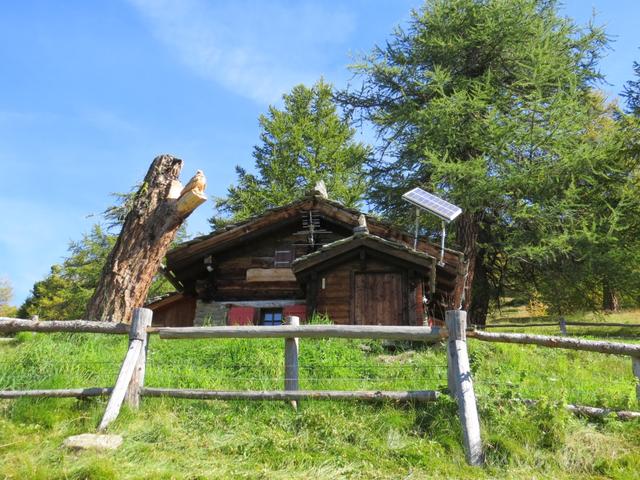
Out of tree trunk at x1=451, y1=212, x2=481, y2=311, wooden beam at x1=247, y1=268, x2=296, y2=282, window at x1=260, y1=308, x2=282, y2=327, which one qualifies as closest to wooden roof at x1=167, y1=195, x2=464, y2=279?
wooden beam at x1=247, y1=268, x2=296, y2=282

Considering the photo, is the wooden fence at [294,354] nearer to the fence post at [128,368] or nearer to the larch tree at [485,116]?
the fence post at [128,368]

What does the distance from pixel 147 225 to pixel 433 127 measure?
457 inches

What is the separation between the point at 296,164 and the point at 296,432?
23.1 m

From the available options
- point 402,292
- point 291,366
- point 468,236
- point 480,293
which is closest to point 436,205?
point 402,292

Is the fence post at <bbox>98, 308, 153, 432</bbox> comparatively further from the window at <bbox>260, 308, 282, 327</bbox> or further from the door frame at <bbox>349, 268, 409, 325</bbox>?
the window at <bbox>260, 308, 282, 327</bbox>

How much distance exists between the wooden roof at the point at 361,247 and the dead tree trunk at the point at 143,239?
162 inches

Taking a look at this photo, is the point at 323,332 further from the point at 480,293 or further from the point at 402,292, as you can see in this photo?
the point at 480,293

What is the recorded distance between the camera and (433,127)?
18234 mm

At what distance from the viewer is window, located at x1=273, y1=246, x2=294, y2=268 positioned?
1570 cm

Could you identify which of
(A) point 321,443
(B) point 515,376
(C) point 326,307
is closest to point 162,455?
(A) point 321,443

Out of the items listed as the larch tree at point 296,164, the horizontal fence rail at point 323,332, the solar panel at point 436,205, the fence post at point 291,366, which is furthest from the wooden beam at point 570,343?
the larch tree at point 296,164

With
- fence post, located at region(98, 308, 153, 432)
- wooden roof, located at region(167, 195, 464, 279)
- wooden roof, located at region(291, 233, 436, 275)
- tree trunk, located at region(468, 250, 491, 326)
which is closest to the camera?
fence post, located at region(98, 308, 153, 432)

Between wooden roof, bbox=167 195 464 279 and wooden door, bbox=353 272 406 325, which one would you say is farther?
wooden roof, bbox=167 195 464 279

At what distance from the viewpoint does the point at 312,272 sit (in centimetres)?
1368
